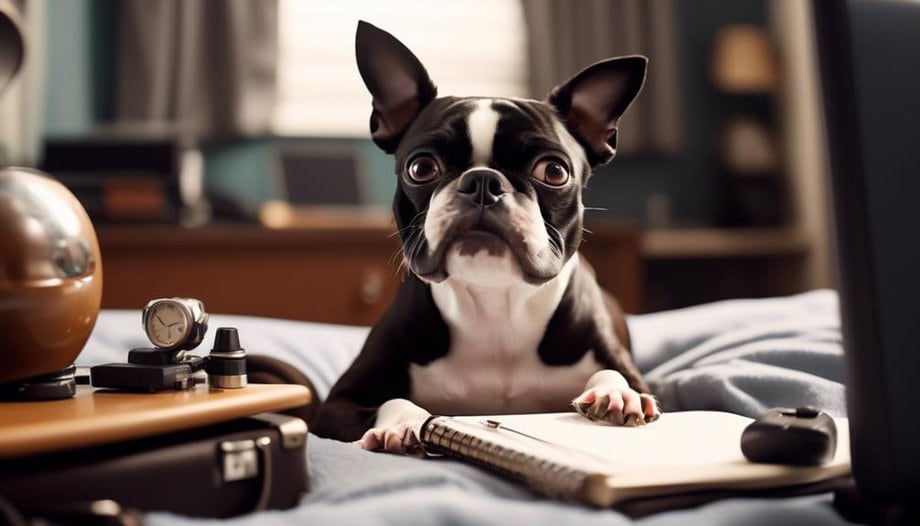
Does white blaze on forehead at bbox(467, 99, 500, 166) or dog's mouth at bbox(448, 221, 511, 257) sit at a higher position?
white blaze on forehead at bbox(467, 99, 500, 166)

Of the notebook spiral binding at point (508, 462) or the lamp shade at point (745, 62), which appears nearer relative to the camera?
the notebook spiral binding at point (508, 462)

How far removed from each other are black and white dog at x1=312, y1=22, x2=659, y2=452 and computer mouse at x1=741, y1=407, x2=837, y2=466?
24 cm

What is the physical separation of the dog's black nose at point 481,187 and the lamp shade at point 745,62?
3110 millimetres

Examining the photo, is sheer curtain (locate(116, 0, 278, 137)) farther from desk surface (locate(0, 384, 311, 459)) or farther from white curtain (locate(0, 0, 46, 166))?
desk surface (locate(0, 384, 311, 459))

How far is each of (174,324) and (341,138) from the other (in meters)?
2.90

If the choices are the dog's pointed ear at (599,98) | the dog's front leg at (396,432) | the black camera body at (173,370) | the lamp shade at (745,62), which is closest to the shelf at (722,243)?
the lamp shade at (745,62)

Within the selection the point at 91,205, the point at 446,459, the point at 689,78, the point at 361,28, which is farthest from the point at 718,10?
the point at 446,459

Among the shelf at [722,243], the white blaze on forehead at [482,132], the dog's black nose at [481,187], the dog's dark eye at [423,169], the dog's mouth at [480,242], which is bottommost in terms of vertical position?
the shelf at [722,243]

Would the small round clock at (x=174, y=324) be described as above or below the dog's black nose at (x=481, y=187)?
below

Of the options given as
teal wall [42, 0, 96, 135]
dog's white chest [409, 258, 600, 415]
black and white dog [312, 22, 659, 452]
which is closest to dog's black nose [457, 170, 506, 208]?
black and white dog [312, 22, 659, 452]

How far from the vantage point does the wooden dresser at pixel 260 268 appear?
8.52 ft

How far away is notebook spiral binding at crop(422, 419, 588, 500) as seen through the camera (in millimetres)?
733

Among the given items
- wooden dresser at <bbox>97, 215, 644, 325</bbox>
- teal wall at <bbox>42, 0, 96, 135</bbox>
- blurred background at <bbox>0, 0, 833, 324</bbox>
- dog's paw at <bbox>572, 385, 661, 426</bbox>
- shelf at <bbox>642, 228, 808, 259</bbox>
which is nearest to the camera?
dog's paw at <bbox>572, 385, 661, 426</bbox>

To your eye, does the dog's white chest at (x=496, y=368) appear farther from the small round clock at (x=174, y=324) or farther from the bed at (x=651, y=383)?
the small round clock at (x=174, y=324)
